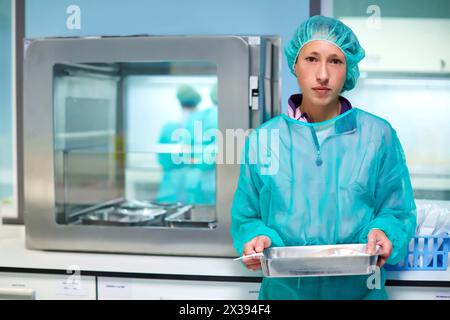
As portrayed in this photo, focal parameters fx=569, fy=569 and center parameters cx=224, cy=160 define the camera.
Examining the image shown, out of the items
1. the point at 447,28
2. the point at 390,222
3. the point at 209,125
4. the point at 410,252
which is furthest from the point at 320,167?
the point at 447,28

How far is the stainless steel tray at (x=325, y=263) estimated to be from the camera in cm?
111

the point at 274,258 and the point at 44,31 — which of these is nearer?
the point at 274,258

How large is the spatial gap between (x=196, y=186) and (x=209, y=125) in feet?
0.68

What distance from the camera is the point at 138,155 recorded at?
6.05 ft

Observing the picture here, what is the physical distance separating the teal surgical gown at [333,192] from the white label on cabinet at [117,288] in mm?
347

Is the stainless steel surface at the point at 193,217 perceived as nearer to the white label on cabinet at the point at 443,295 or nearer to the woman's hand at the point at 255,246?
the woman's hand at the point at 255,246

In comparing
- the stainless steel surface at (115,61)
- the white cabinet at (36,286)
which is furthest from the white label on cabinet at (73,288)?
the stainless steel surface at (115,61)

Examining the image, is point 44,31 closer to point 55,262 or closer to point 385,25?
point 55,262

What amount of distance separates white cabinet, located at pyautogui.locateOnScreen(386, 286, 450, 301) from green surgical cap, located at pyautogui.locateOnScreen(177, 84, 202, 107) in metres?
0.81

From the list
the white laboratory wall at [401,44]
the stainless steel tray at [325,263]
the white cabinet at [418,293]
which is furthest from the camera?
the white laboratory wall at [401,44]

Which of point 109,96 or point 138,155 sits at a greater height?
point 109,96

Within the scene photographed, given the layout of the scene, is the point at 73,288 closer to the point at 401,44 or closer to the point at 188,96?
the point at 188,96

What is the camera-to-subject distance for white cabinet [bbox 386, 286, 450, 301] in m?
1.33
